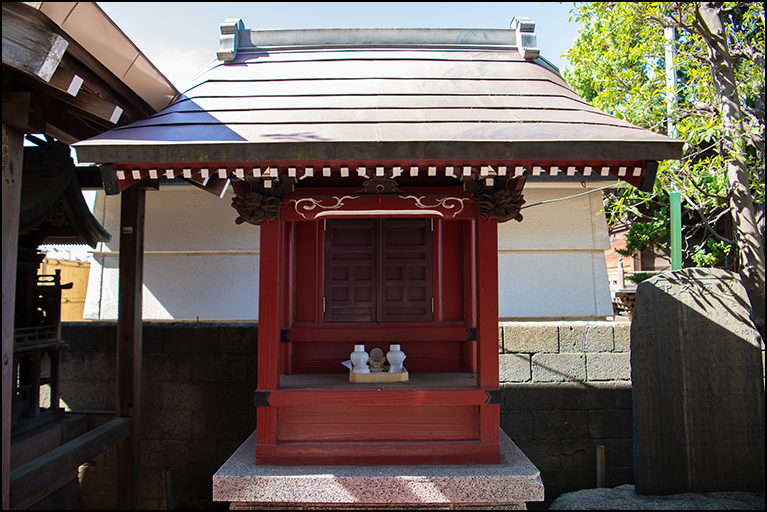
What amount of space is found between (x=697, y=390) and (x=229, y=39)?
5770 mm

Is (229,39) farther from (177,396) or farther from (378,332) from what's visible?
(177,396)

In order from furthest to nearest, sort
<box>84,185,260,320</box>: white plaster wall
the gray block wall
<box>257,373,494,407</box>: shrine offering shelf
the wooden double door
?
<box>84,185,260,320</box>: white plaster wall < the gray block wall < the wooden double door < <box>257,373,494,407</box>: shrine offering shelf

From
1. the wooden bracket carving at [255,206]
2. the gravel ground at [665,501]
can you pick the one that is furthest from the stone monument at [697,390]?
the wooden bracket carving at [255,206]

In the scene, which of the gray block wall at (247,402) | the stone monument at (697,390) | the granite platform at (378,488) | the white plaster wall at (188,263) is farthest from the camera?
the white plaster wall at (188,263)

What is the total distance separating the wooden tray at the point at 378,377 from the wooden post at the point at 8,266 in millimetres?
2357

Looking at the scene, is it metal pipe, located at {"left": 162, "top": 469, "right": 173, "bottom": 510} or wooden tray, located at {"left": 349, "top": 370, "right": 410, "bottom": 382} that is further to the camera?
metal pipe, located at {"left": 162, "top": 469, "right": 173, "bottom": 510}

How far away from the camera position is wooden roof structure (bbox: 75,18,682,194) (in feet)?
8.86

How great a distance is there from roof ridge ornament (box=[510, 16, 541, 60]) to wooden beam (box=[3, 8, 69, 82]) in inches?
148

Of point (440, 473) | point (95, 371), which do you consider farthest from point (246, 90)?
point (95, 371)

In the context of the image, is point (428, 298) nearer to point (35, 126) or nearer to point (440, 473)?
point (440, 473)

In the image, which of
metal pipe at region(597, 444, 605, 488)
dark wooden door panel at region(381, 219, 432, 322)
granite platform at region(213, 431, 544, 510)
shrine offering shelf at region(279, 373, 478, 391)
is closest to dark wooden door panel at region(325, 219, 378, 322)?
dark wooden door panel at region(381, 219, 432, 322)

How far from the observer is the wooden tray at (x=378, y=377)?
3.54 meters

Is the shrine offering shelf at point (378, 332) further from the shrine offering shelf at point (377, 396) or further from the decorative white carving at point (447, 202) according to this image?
the decorative white carving at point (447, 202)

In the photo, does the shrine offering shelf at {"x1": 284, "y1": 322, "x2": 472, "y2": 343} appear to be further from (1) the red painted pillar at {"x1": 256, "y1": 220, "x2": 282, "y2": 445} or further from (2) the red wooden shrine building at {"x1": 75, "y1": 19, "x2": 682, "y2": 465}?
(1) the red painted pillar at {"x1": 256, "y1": 220, "x2": 282, "y2": 445}
